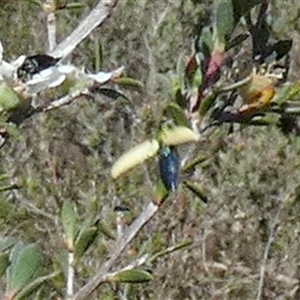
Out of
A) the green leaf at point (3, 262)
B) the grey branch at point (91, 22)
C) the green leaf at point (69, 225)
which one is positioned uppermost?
the grey branch at point (91, 22)

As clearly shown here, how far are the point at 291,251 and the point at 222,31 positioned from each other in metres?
2.57

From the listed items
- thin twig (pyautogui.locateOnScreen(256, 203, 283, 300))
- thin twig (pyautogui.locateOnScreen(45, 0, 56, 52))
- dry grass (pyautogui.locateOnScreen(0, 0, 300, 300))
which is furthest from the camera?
dry grass (pyautogui.locateOnScreen(0, 0, 300, 300))

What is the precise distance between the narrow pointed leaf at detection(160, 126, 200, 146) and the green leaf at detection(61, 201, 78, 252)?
0.16 m

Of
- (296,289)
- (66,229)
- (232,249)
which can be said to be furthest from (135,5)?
(66,229)

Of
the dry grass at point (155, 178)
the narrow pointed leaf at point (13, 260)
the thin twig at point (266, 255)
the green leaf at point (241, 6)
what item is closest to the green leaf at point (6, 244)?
the narrow pointed leaf at point (13, 260)

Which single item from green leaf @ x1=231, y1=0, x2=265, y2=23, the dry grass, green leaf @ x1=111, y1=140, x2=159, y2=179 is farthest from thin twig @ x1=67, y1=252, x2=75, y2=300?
the dry grass

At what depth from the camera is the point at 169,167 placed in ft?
2.24

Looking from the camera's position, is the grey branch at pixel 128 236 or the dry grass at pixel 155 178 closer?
the grey branch at pixel 128 236

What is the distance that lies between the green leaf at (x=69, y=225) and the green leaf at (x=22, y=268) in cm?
7

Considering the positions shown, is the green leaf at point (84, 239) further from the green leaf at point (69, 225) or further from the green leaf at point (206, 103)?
the green leaf at point (206, 103)

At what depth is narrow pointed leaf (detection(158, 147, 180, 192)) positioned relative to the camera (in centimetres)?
67

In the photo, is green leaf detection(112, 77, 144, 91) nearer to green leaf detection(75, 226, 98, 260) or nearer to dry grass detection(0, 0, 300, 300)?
green leaf detection(75, 226, 98, 260)

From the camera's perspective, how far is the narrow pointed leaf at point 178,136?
25.3 inches

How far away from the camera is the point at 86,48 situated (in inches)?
164
